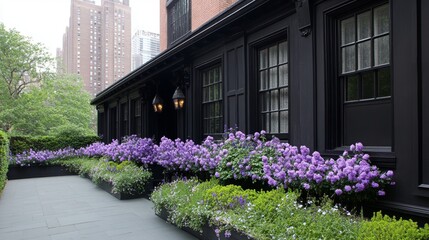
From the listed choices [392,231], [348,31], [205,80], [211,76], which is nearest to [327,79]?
[348,31]

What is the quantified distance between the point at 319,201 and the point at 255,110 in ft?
8.27

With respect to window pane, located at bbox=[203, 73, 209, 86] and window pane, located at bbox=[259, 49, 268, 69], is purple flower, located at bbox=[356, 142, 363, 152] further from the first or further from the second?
window pane, located at bbox=[203, 73, 209, 86]

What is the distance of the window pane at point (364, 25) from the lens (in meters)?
4.48

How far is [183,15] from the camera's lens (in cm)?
1510

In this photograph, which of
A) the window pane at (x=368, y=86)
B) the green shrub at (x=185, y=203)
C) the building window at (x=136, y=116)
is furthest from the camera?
the building window at (x=136, y=116)

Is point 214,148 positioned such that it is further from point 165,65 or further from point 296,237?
point 165,65

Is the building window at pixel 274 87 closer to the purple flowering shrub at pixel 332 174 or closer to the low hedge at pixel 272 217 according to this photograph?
the purple flowering shrub at pixel 332 174

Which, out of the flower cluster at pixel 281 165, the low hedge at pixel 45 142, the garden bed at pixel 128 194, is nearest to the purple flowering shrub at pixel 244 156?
the flower cluster at pixel 281 165

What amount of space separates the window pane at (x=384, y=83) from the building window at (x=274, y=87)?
1824mm

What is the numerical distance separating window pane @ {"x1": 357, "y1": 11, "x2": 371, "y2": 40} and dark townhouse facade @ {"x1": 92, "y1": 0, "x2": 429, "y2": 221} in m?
0.01

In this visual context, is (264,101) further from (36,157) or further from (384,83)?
(36,157)

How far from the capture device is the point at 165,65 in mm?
10273

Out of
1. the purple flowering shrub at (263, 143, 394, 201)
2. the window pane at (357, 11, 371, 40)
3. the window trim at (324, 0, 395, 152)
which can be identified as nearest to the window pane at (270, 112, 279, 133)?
the purple flowering shrub at (263, 143, 394, 201)

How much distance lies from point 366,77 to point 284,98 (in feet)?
5.73
